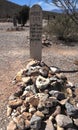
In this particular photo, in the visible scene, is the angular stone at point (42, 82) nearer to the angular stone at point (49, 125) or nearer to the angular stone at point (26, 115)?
the angular stone at point (26, 115)

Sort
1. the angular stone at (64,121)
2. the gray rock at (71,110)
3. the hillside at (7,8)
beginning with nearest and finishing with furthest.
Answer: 1. the angular stone at (64,121)
2. the gray rock at (71,110)
3. the hillside at (7,8)

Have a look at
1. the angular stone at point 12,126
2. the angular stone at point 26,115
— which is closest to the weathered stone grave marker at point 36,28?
the angular stone at point 26,115

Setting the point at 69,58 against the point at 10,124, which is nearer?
the point at 10,124

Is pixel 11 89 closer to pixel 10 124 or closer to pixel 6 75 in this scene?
pixel 6 75

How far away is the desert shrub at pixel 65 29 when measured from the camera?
60.2ft

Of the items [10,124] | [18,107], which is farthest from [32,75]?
[10,124]

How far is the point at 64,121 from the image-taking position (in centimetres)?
599

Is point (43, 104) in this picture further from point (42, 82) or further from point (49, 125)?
point (42, 82)

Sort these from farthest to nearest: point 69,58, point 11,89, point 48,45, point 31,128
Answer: point 48,45 < point 69,58 < point 11,89 < point 31,128

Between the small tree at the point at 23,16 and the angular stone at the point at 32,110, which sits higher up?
the angular stone at the point at 32,110

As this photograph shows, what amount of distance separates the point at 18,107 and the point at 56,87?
3.47ft

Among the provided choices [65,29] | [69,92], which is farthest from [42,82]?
[65,29]

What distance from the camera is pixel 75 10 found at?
492 inches

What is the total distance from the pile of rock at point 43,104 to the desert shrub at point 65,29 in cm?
990
